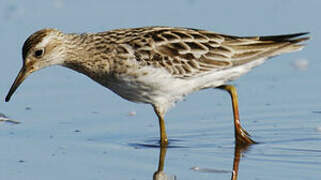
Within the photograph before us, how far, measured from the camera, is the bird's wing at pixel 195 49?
38.4 feet

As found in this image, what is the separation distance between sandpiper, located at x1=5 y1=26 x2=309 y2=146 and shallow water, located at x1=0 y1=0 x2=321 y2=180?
644mm

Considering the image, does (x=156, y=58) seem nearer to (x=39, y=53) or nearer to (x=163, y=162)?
(x=163, y=162)

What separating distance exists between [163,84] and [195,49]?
2.33 ft

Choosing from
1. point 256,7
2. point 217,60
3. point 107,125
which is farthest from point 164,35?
point 256,7

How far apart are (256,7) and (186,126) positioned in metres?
5.58

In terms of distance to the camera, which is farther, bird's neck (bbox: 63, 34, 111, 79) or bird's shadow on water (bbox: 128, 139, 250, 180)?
bird's neck (bbox: 63, 34, 111, 79)

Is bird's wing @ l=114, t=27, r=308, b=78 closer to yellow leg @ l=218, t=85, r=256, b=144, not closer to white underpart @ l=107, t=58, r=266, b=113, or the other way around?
white underpart @ l=107, t=58, r=266, b=113

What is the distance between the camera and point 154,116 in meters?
13.2

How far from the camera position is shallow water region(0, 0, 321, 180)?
10734mm

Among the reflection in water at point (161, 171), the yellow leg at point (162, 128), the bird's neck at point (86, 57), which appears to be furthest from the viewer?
the yellow leg at point (162, 128)

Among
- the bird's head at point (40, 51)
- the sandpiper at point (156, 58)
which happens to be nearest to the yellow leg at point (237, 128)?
the sandpiper at point (156, 58)

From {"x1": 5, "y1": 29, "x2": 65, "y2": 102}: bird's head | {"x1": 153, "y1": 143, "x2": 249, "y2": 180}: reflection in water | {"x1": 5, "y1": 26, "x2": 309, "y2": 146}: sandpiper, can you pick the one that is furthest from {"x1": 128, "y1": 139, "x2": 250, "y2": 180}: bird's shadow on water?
{"x1": 5, "y1": 29, "x2": 65, "y2": 102}: bird's head

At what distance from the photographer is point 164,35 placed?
39.1 ft

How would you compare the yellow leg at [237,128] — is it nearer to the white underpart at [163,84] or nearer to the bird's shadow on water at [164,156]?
the bird's shadow on water at [164,156]
